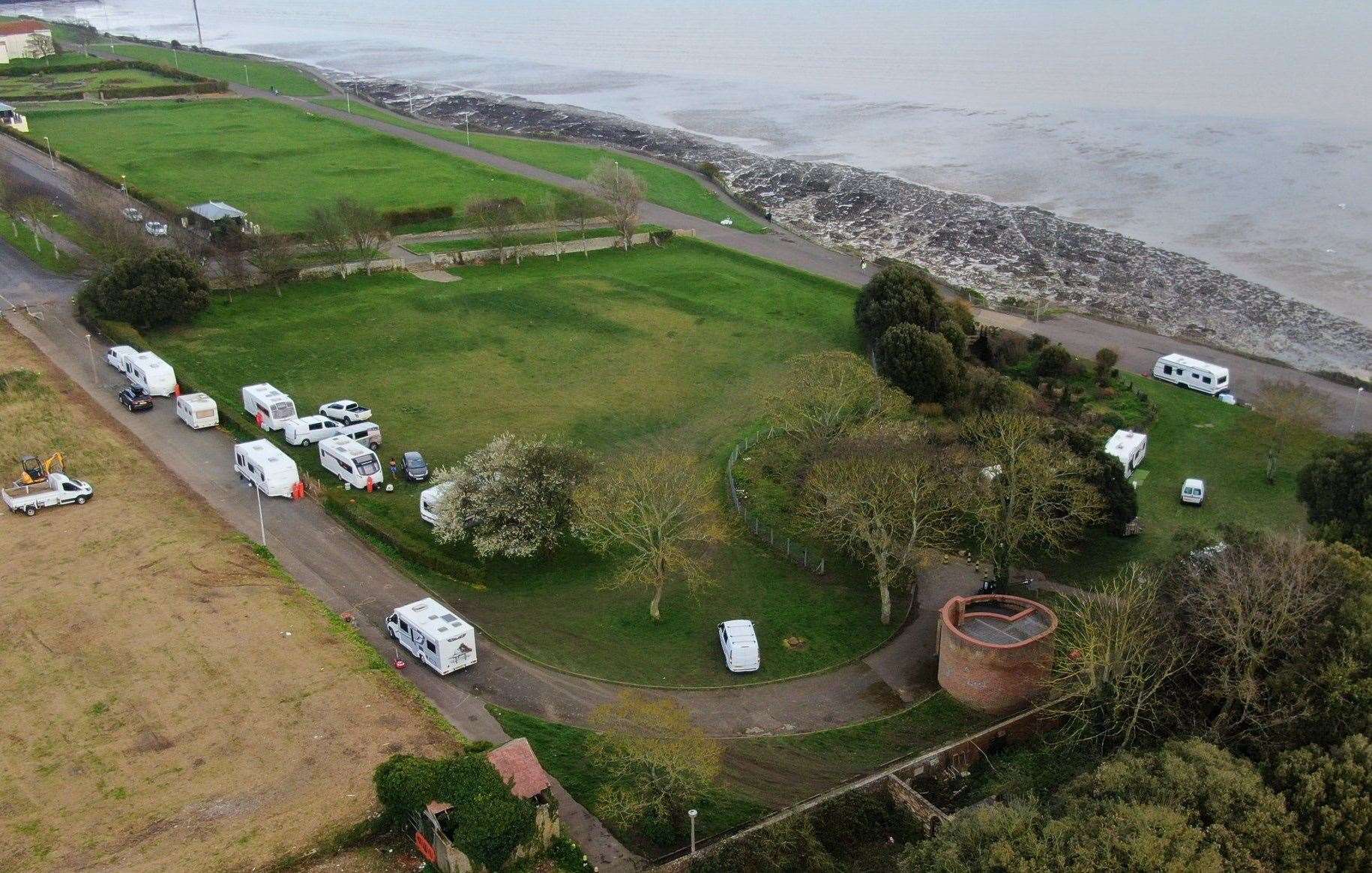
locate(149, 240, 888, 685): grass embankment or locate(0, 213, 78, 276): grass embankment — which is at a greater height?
locate(0, 213, 78, 276): grass embankment

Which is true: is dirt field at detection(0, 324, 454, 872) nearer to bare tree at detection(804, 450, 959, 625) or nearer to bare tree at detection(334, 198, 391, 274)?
Answer: bare tree at detection(804, 450, 959, 625)

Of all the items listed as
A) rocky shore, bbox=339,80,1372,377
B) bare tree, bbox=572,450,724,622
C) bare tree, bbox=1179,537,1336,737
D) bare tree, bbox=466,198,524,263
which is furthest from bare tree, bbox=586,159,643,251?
bare tree, bbox=1179,537,1336,737

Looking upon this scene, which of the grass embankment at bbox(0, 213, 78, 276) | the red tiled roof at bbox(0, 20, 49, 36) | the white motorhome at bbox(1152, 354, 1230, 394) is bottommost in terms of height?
the white motorhome at bbox(1152, 354, 1230, 394)

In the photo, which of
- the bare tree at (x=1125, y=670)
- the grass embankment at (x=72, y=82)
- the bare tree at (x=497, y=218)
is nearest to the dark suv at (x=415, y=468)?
the bare tree at (x=1125, y=670)

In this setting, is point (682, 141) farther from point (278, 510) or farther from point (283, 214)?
point (278, 510)

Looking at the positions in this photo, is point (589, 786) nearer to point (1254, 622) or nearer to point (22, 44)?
point (1254, 622)

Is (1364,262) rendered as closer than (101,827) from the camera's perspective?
No

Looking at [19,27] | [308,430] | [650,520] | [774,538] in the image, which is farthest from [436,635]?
[19,27]

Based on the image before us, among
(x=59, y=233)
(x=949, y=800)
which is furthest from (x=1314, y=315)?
(x=59, y=233)
